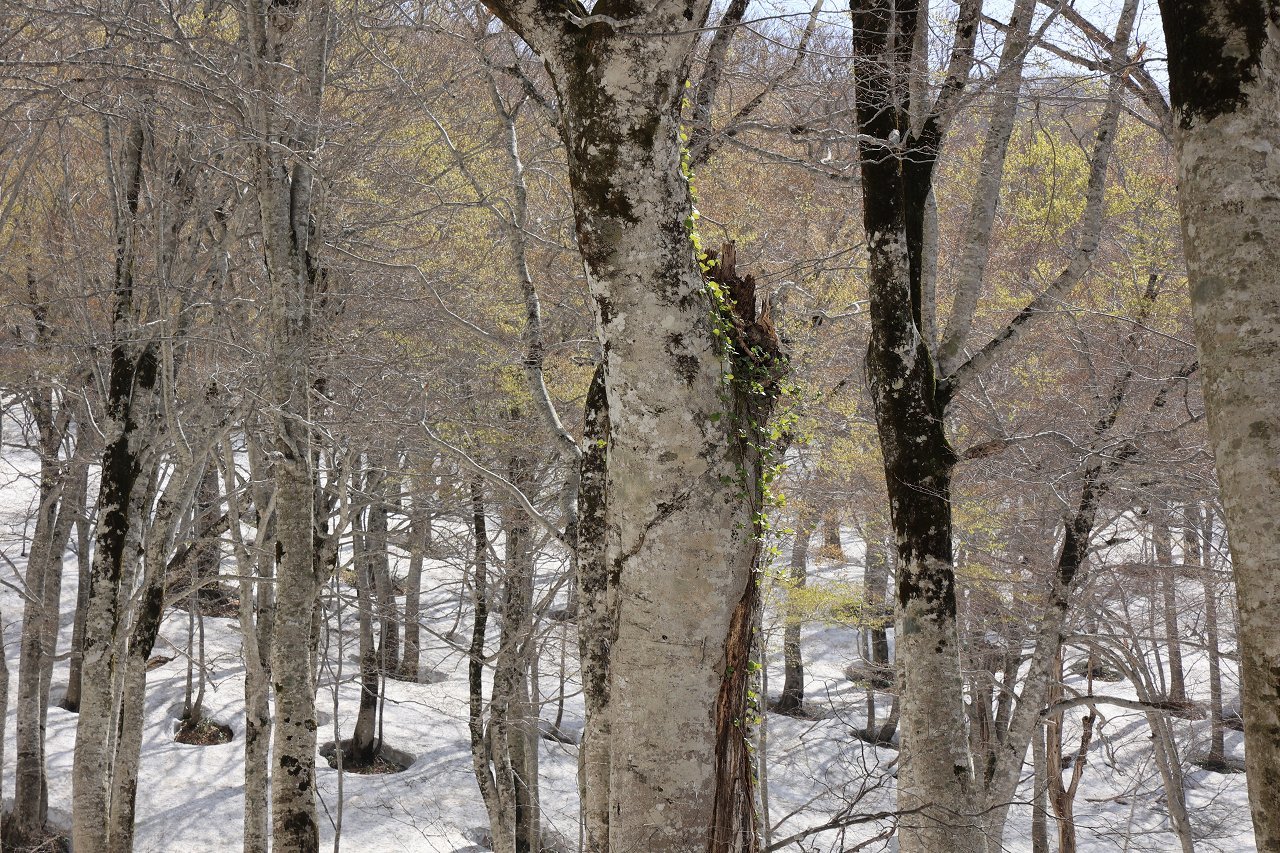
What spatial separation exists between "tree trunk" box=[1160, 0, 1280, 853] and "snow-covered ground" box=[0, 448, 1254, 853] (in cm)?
985

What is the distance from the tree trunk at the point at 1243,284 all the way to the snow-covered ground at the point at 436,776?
9849mm

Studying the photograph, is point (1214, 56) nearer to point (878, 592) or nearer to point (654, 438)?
point (654, 438)

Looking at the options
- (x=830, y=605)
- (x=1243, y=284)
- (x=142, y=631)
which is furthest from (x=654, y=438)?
(x=830, y=605)

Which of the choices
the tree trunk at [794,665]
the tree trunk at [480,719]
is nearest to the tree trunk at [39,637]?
the tree trunk at [480,719]

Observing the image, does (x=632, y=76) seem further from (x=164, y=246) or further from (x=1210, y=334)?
(x=164, y=246)

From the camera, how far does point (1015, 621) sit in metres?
12.5

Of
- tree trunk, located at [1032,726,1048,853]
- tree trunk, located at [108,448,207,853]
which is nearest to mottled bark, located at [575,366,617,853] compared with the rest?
tree trunk, located at [108,448,207,853]

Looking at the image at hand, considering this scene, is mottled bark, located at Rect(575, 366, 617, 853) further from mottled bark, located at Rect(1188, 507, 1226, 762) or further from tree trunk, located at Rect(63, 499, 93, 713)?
tree trunk, located at Rect(63, 499, 93, 713)

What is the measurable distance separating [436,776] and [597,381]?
12.0m

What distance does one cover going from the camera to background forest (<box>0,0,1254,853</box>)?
3205mm

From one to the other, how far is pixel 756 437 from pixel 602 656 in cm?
269

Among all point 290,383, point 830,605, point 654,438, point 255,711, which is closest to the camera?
point 654,438

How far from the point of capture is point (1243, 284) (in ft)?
7.50

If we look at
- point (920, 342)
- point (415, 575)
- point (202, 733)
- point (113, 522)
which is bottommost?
point (202, 733)
